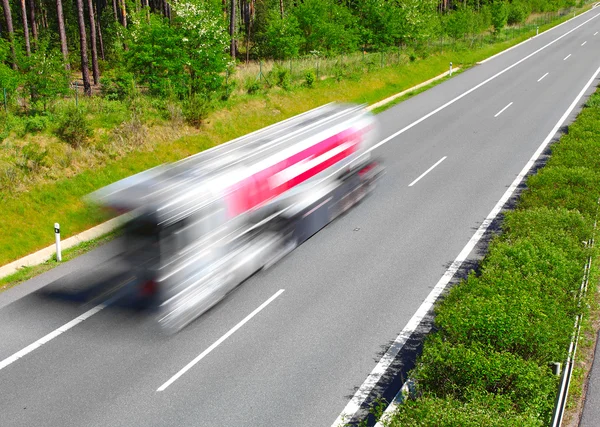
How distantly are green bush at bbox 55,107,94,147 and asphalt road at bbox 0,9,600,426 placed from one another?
552 cm

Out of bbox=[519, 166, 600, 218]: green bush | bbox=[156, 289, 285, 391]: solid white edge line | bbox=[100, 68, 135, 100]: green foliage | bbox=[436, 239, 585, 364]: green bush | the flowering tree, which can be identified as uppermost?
the flowering tree

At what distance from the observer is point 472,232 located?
51.8 feet

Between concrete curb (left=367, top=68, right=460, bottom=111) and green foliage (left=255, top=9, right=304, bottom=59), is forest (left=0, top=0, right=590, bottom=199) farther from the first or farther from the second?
concrete curb (left=367, top=68, right=460, bottom=111)

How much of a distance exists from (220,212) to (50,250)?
18.7 feet

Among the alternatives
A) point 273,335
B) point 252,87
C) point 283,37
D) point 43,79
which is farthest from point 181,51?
point 283,37

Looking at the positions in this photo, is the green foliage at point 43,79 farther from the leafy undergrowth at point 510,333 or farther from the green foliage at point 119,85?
the leafy undergrowth at point 510,333

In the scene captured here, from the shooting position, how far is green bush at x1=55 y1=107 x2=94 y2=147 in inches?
753

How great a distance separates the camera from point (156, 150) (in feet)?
68.5

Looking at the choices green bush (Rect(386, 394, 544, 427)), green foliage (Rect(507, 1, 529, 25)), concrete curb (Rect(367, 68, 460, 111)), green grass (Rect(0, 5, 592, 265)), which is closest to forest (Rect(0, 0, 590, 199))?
green grass (Rect(0, 5, 592, 265))

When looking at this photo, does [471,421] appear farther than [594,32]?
No

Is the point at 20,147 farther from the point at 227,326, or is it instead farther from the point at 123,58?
the point at 227,326

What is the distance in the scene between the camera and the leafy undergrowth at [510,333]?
7.97m

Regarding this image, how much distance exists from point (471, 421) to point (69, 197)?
529 inches

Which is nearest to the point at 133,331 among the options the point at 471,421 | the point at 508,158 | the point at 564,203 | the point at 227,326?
the point at 227,326
